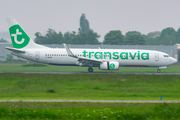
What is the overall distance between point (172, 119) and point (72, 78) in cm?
2052

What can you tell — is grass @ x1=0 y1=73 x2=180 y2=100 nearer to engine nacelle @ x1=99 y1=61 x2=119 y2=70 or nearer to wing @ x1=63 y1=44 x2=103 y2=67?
engine nacelle @ x1=99 y1=61 x2=119 y2=70

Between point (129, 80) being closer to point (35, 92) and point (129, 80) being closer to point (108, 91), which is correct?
point (108, 91)

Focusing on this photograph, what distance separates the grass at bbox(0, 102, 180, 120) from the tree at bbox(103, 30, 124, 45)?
126 meters

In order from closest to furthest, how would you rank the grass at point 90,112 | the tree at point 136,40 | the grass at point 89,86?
1. the grass at point 90,112
2. the grass at point 89,86
3. the tree at point 136,40

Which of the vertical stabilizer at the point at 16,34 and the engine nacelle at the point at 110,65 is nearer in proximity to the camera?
the engine nacelle at the point at 110,65

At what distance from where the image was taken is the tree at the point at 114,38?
146 m

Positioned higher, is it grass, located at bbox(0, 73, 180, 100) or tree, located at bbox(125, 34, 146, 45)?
tree, located at bbox(125, 34, 146, 45)

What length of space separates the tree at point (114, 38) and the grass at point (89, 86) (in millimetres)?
108549

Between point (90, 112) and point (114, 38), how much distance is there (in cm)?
13193

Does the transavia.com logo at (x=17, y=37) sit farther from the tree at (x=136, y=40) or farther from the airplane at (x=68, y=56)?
the tree at (x=136, y=40)

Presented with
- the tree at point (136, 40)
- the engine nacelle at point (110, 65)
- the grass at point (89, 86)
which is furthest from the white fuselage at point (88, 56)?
the tree at point (136, 40)

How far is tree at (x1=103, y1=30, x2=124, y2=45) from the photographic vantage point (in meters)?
146

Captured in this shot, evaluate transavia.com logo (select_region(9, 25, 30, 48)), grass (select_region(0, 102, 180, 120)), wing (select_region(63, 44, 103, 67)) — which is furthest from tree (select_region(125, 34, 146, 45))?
grass (select_region(0, 102, 180, 120))

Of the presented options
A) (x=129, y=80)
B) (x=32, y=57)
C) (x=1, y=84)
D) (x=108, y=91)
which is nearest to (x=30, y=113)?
(x=108, y=91)
